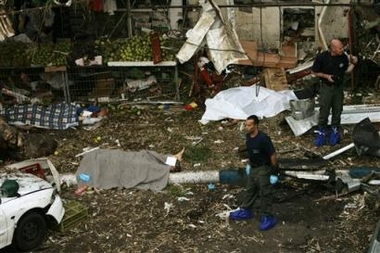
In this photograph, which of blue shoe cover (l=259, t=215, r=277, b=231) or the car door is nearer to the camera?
the car door

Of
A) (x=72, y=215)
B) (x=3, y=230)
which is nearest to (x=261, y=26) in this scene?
(x=72, y=215)

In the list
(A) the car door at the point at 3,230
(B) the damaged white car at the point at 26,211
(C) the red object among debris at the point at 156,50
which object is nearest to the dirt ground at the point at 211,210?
(B) the damaged white car at the point at 26,211

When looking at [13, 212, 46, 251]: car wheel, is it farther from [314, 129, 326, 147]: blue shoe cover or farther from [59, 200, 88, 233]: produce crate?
[314, 129, 326, 147]: blue shoe cover

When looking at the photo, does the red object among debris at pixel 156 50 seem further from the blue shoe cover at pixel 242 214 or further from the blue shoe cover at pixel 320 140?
the blue shoe cover at pixel 242 214

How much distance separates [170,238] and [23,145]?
4271mm

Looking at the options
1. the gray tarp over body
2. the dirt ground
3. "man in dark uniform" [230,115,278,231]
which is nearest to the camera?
the dirt ground

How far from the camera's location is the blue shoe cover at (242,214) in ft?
29.3

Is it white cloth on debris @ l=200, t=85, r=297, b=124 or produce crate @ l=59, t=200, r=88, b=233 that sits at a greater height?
white cloth on debris @ l=200, t=85, r=297, b=124

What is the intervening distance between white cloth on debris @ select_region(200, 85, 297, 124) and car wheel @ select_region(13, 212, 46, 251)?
16.5ft

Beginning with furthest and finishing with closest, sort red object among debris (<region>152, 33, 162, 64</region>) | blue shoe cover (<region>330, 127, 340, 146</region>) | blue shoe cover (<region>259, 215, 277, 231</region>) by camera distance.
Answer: red object among debris (<region>152, 33, 162, 64</region>) < blue shoe cover (<region>330, 127, 340, 146</region>) < blue shoe cover (<region>259, 215, 277, 231</region>)

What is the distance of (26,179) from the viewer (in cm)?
895

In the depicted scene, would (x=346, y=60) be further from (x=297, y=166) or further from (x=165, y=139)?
(x=165, y=139)

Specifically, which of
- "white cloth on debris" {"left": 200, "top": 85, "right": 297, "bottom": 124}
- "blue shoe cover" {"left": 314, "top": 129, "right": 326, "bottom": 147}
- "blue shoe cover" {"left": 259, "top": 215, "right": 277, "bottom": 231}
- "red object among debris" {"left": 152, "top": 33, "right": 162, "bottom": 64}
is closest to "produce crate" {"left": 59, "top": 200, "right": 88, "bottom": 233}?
"blue shoe cover" {"left": 259, "top": 215, "right": 277, "bottom": 231}

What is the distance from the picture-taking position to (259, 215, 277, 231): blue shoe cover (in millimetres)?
8625
